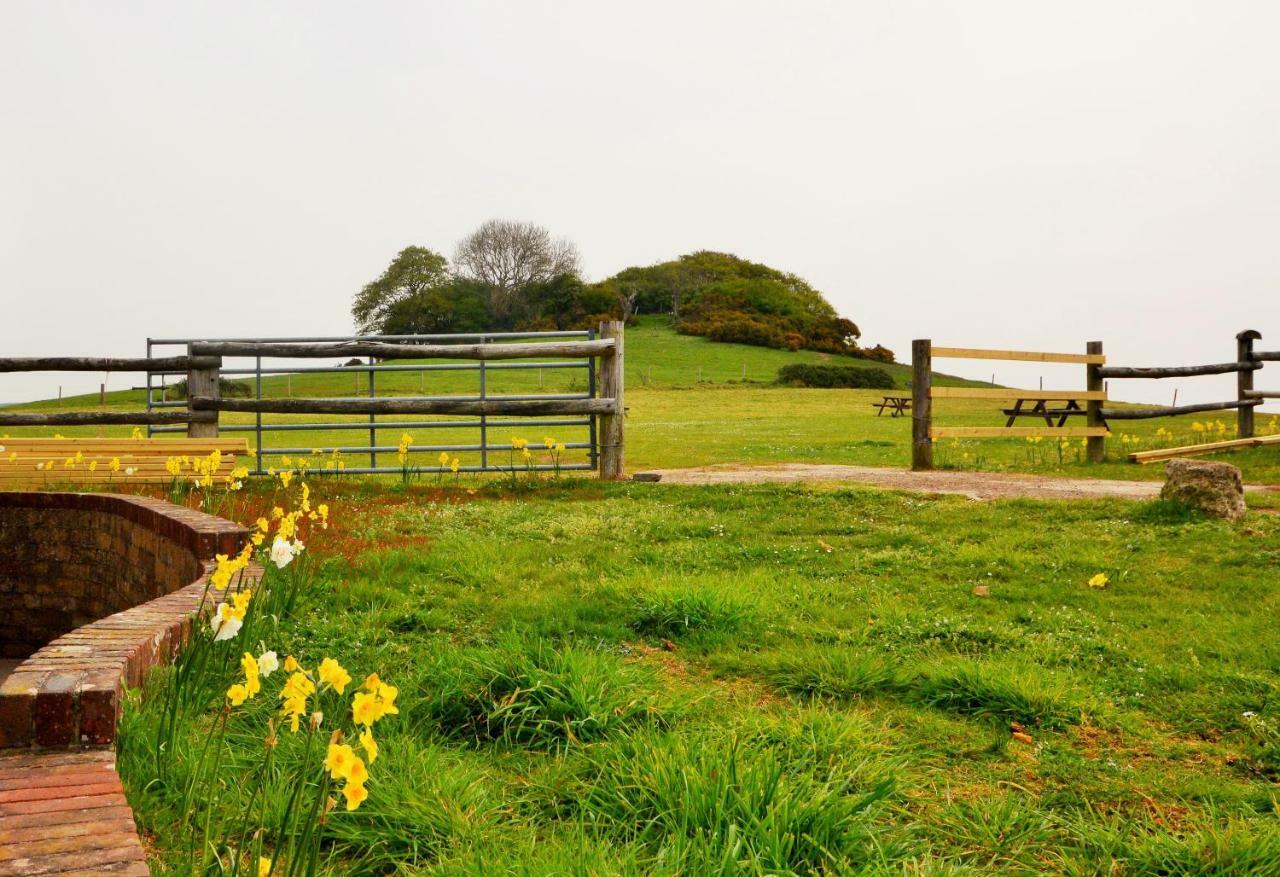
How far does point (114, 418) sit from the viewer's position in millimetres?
10594

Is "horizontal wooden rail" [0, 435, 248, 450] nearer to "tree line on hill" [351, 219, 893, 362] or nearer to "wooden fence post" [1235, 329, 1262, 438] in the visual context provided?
"wooden fence post" [1235, 329, 1262, 438]

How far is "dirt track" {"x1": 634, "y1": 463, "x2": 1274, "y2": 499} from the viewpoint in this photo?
29.4ft

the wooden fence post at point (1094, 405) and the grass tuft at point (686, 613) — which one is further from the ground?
the wooden fence post at point (1094, 405)

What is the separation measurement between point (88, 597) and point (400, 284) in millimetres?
55946

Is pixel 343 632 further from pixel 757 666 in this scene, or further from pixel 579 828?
pixel 579 828

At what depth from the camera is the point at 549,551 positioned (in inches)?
A: 241

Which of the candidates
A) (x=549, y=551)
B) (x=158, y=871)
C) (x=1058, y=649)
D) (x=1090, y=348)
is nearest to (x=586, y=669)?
(x=158, y=871)

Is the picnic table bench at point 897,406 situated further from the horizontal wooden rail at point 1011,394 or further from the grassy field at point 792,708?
the grassy field at point 792,708

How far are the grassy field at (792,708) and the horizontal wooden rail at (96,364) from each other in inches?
203

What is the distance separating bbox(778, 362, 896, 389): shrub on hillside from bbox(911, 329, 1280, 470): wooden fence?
3219cm

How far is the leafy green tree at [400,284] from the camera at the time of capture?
199 ft

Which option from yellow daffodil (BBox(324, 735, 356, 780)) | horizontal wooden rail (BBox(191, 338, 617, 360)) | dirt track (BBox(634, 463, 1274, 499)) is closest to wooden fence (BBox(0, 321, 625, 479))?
horizontal wooden rail (BBox(191, 338, 617, 360))

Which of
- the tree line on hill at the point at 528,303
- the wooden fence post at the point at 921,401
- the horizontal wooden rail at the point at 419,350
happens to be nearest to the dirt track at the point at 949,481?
the wooden fence post at the point at 921,401

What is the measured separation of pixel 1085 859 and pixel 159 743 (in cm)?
255
